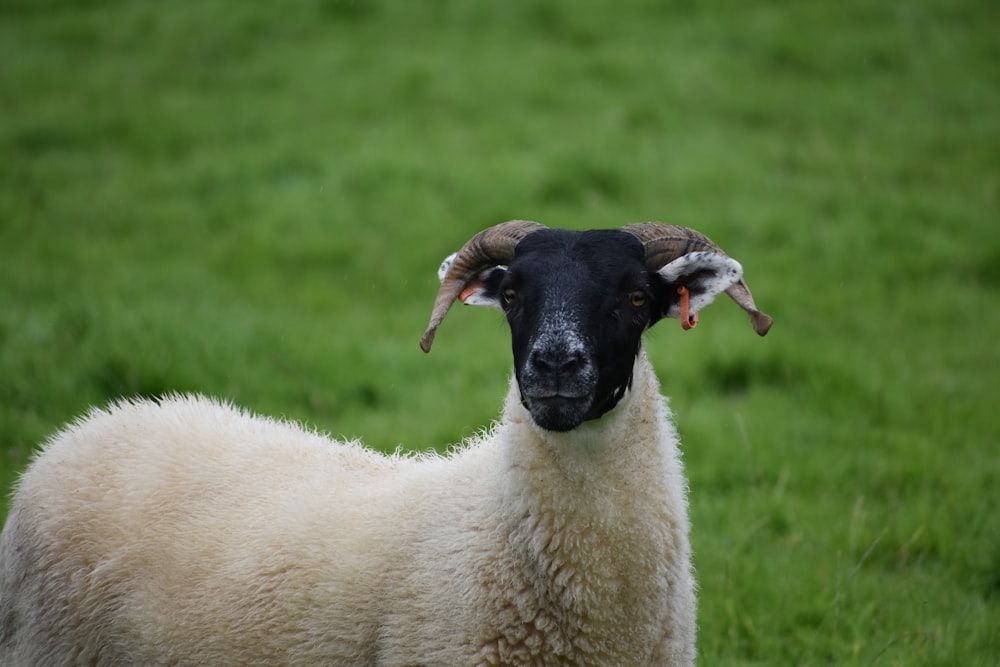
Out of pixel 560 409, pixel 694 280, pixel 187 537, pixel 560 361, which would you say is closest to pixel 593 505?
pixel 560 409

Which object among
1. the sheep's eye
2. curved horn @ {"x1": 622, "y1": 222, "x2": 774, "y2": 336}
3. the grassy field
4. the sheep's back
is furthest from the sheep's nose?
the grassy field

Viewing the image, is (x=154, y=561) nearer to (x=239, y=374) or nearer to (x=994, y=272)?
(x=239, y=374)

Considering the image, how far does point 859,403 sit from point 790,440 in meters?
0.88

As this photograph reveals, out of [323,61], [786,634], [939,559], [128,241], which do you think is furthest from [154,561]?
[323,61]

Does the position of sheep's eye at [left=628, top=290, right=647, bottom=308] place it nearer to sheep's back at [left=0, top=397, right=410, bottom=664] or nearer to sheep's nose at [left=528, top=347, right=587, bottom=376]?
sheep's nose at [left=528, top=347, right=587, bottom=376]

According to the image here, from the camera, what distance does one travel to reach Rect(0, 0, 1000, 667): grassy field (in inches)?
246

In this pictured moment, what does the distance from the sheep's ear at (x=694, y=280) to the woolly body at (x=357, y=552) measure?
0.28 m

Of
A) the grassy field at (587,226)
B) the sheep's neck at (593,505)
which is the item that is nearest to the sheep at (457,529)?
the sheep's neck at (593,505)

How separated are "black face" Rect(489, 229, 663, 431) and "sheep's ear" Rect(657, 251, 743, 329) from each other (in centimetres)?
6

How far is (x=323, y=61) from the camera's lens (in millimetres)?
12719

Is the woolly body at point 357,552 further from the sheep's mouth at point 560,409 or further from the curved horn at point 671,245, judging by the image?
the curved horn at point 671,245

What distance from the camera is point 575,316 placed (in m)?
3.70

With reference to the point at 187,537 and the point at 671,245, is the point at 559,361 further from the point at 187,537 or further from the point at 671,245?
the point at 187,537

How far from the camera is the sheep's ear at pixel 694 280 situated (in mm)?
3850
